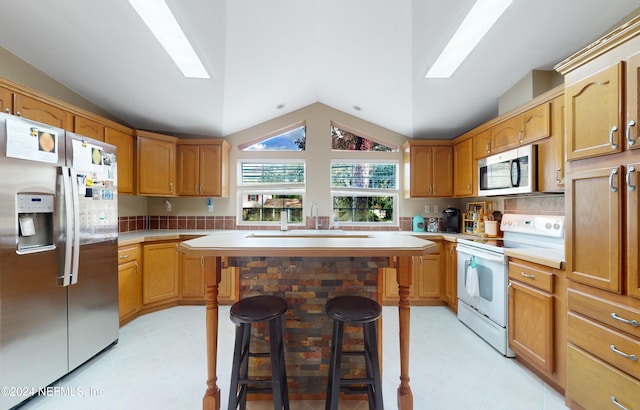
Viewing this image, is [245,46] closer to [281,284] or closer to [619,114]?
[281,284]

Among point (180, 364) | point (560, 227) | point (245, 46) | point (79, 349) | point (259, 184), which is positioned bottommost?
point (180, 364)

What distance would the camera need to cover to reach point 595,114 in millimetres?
1421

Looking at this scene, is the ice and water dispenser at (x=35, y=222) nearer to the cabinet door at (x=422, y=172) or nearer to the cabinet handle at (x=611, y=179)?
the cabinet handle at (x=611, y=179)

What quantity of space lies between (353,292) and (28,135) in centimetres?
237

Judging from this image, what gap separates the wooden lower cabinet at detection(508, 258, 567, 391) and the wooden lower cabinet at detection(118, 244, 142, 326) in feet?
12.2

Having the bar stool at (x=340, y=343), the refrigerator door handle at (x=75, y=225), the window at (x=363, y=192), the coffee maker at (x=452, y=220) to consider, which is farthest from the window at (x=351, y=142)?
the refrigerator door handle at (x=75, y=225)

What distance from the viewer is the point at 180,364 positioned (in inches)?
80.5

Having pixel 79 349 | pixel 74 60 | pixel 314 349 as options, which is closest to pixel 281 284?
pixel 314 349

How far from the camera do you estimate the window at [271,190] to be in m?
3.93

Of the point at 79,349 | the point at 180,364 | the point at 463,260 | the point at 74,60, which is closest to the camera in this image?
the point at 79,349

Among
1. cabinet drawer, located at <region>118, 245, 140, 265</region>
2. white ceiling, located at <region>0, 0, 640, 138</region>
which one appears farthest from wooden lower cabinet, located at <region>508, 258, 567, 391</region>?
cabinet drawer, located at <region>118, 245, 140, 265</region>

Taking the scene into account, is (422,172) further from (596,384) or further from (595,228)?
(596,384)

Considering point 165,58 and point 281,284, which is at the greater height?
point 165,58

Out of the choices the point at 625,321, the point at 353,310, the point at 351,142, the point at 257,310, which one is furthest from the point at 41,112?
the point at 625,321
